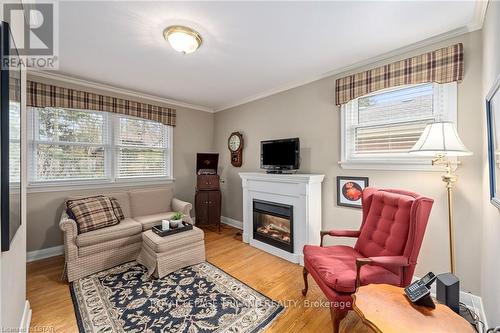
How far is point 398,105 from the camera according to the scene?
2369mm

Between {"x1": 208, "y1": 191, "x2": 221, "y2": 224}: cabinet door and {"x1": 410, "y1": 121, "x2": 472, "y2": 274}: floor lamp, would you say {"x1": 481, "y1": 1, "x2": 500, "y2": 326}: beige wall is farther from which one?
{"x1": 208, "y1": 191, "x2": 221, "y2": 224}: cabinet door

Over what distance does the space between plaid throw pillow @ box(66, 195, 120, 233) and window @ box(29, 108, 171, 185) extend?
59cm

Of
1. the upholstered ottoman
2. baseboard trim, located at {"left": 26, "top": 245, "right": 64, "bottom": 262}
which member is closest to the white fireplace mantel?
the upholstered ottoman

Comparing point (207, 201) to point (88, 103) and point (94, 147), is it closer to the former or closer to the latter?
point (94, 147)

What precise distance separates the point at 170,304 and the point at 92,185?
2347mm

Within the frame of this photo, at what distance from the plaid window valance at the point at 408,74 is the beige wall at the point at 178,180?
285cm

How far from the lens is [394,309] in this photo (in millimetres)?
1103

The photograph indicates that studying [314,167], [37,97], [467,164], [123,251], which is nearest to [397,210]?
[467,164]

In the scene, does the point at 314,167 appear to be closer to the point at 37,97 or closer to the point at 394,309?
the point at 394,309

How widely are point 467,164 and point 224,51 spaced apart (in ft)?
8.42

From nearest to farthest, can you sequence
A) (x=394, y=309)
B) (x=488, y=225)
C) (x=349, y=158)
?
1. (x=394, y=309)
2. (x=488, y=225)
3. (x=349, y=158)

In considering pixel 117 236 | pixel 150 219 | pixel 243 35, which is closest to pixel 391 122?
pixel 243 35

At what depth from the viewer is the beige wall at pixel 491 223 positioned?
4.41 ft

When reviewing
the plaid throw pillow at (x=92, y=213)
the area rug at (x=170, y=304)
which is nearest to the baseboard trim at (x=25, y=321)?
the area rug at (x=170, y=304)
